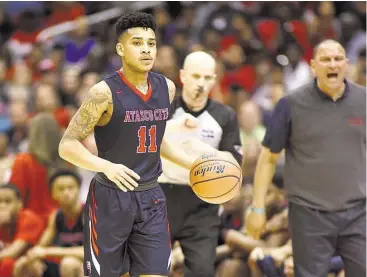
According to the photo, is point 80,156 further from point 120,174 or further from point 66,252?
point 66,252

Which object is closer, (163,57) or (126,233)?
(126,233)

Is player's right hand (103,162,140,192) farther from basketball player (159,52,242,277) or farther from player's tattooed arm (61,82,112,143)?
basketball player (159,52,242,277)

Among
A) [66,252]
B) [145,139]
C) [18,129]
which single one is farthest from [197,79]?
[18,129]

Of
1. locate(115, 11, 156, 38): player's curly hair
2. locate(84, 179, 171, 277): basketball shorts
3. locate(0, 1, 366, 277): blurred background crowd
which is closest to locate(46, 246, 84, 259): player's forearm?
locate(0, 1, 366, 277): blurred background crowd

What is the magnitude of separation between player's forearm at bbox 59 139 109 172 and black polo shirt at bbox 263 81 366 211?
5.44ft

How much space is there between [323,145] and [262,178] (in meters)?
0.53

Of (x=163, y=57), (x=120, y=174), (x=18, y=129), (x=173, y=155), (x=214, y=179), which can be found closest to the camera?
(x=120, y=174)

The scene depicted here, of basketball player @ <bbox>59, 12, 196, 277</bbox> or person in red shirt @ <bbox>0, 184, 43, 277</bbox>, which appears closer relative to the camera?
basketball player @ <bbox>59, 12, 196, 277</bbox>

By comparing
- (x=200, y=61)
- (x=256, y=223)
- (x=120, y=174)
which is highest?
(x=200, y=61)

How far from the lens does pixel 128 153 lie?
5215 mm

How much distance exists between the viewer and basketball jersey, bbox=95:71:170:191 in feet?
17.0

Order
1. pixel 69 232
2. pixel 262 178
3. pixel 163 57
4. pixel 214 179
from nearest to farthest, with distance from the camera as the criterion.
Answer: pixel 214 179 < pixel 262 178 < pixel 69 232 < pixel 163 57

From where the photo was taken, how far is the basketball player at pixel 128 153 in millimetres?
5156

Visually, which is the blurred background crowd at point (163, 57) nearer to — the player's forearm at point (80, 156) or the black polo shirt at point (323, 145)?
the black polo shirt at point (323, 145)
